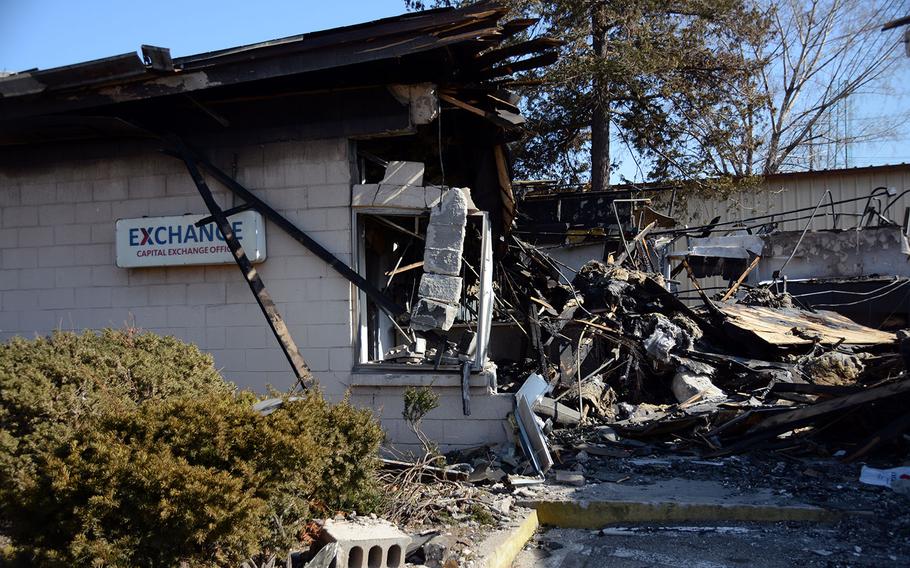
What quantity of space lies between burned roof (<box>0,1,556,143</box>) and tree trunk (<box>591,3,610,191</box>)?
9.45m

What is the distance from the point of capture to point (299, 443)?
4.65 m

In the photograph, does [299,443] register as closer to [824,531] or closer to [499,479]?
[499,479]

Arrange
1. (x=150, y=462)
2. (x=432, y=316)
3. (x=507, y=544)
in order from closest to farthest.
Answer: (x=150, y=462) < (x=507, y=544) < (x=432, y=316)

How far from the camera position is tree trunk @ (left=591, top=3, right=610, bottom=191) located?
1738cm

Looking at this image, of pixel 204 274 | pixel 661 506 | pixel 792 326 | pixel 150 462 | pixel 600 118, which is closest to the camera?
pixel 150 462

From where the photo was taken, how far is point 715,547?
19.4 ft

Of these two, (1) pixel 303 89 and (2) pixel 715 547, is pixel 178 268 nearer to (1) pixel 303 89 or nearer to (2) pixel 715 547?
(1) pixel 303 89

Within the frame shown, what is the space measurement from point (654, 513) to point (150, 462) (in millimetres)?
4057

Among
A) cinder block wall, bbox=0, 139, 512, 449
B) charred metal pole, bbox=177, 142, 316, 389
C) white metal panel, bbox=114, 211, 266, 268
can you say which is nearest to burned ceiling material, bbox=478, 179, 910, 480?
cinder block wall, bbox=0, 139, 512, 449

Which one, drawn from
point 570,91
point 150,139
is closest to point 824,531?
point 150,139

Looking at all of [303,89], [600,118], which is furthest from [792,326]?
[303,89]

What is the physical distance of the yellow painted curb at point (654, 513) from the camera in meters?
6.29

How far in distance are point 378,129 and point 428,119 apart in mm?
Result: 541

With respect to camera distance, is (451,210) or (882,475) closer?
(882,475)
